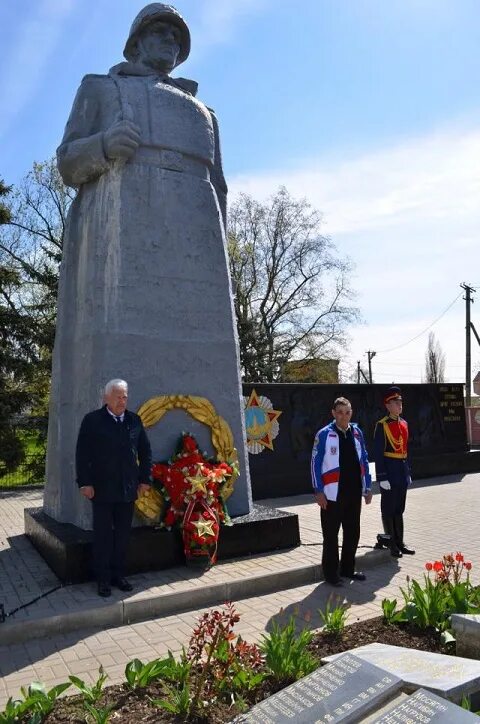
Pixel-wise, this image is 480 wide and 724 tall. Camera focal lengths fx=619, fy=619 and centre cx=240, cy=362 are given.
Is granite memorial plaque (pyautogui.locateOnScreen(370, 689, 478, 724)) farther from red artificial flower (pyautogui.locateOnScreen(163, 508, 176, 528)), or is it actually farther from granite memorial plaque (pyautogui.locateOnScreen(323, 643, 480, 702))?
red artificial flower (pyautogui.locateOnScreen(163, 508, 176, 528))

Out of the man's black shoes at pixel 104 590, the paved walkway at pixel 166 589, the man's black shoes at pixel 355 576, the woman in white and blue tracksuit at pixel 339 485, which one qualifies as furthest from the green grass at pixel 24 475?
the woman in white and blue tracksuit at pixel 339 485

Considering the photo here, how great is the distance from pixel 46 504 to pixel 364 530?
13.1 ft

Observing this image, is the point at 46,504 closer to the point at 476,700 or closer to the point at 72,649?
the point at 72,649

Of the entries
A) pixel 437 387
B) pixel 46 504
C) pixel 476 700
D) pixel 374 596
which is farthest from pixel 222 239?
pixel 437 387

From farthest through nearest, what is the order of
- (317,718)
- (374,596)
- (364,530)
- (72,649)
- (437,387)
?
(437,387)
(364,530)
(374,596)
(72,649)
(317,718)

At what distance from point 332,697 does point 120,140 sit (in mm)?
5179

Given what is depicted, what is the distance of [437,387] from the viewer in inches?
556

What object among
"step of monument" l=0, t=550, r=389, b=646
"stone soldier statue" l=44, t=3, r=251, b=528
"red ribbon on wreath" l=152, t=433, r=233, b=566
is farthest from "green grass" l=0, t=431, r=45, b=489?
"step of monument" l=0, t=550, r=389, b=646

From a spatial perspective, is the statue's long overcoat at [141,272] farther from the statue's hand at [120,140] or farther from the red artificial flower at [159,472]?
the red artificial flower at [159,472]

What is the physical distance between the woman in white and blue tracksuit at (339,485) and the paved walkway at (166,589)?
275 millimetres

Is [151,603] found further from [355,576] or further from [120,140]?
[120,140]

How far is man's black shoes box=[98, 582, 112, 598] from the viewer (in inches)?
189

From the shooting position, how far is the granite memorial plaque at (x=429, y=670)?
256cm

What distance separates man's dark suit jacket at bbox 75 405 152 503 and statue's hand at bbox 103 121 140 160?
2.62m
